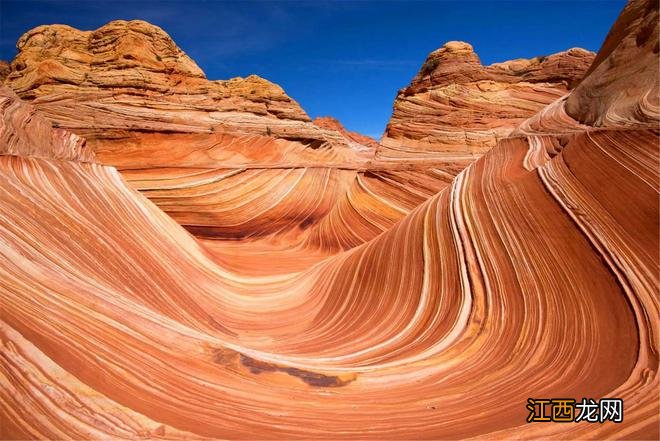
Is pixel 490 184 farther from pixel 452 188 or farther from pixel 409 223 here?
pixel 409 223

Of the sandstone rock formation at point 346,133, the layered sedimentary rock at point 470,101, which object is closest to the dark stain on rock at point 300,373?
the layered sedimentary rock at point 470,101

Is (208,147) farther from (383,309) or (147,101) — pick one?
(383,309)

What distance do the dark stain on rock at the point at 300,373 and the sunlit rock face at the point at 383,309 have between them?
0.07ft

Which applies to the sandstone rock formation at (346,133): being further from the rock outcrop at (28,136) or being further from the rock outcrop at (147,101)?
the rock outcrop at (28,136)

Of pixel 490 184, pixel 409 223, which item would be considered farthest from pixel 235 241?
pixel 490 184

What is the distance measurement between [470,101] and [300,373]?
37.9ft

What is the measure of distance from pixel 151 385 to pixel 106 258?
246cm

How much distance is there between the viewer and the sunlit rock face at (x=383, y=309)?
2.10 meters

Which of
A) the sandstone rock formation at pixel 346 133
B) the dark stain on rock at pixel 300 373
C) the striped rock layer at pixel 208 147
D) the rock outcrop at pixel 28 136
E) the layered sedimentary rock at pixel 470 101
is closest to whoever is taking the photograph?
the dark stain on rock at pixel 300 373

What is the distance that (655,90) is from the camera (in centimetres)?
373

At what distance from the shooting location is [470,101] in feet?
41.0

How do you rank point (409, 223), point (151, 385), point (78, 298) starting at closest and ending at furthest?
point (151, 385) < point (78, 298) < point (409, 223)

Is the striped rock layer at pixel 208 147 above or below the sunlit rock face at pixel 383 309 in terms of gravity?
above

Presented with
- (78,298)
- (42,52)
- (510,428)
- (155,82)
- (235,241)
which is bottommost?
(510,428)
